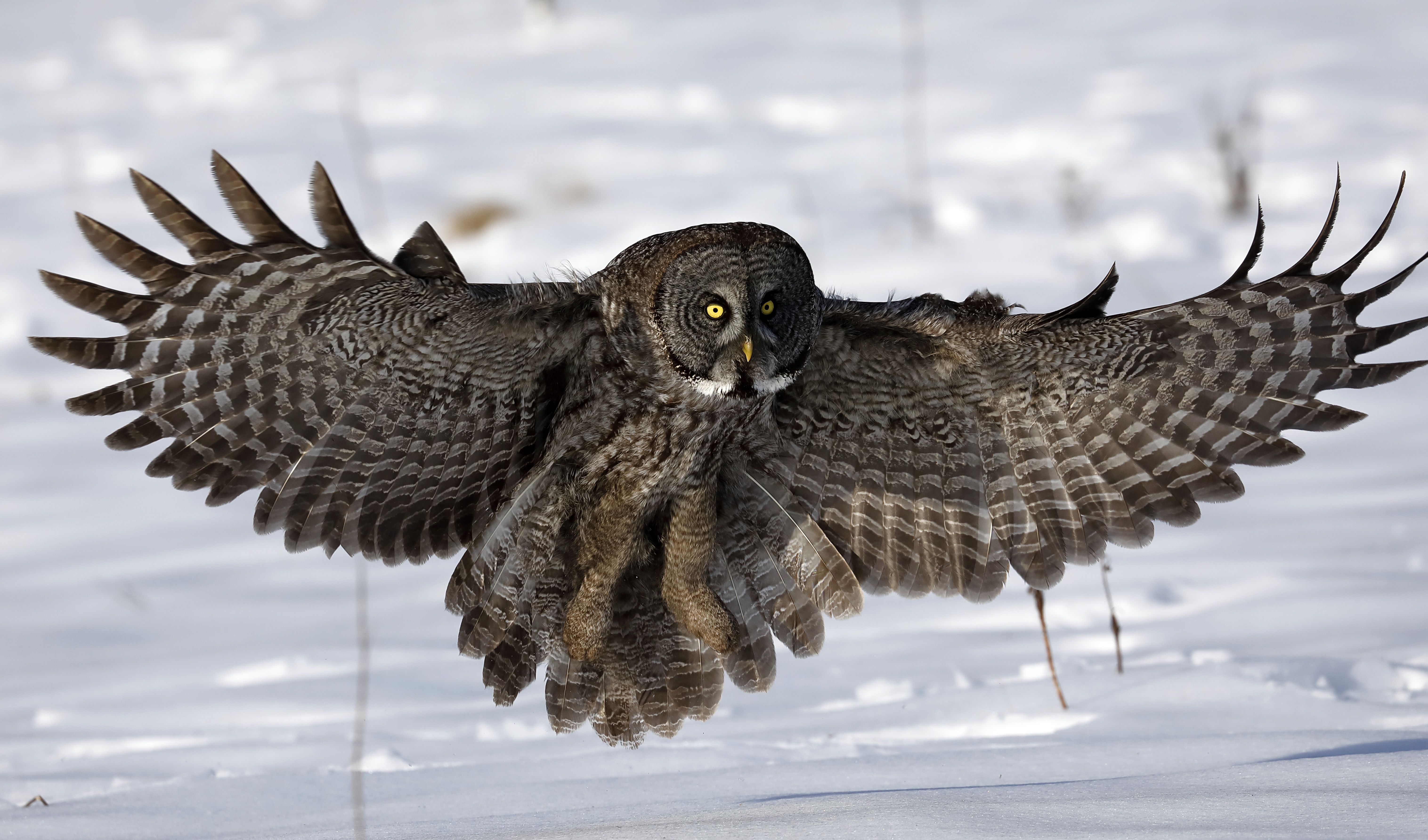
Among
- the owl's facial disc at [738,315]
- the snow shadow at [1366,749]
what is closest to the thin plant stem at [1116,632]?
the snow shadow at [1366,749]

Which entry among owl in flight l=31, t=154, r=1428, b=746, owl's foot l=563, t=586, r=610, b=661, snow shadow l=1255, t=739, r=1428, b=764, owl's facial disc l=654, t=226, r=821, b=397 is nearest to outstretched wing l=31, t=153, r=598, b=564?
owl in flight l=31, t=154, r=1428, b=746

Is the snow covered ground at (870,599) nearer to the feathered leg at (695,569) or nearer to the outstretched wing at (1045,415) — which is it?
the feathered leg at (695,569)

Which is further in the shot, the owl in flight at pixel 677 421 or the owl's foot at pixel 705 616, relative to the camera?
the owl's foot at pixel 705 616

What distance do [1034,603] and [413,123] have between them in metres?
9.42

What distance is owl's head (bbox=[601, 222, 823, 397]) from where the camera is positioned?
4.02 m

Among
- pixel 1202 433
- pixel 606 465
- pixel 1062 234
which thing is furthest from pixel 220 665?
pixel 1062 234

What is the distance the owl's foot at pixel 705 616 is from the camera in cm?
421

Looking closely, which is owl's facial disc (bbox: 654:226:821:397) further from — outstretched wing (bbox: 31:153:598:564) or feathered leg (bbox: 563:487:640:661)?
feathered leg (bbox: 563:487:640:661)

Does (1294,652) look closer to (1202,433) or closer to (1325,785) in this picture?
(1202,433)

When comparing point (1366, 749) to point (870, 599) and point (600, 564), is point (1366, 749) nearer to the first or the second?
point (600, 564)

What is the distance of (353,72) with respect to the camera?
1353cm

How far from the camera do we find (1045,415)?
3.96 metres

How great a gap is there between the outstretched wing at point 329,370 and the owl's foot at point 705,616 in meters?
0.67

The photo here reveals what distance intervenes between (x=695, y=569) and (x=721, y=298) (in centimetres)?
87
